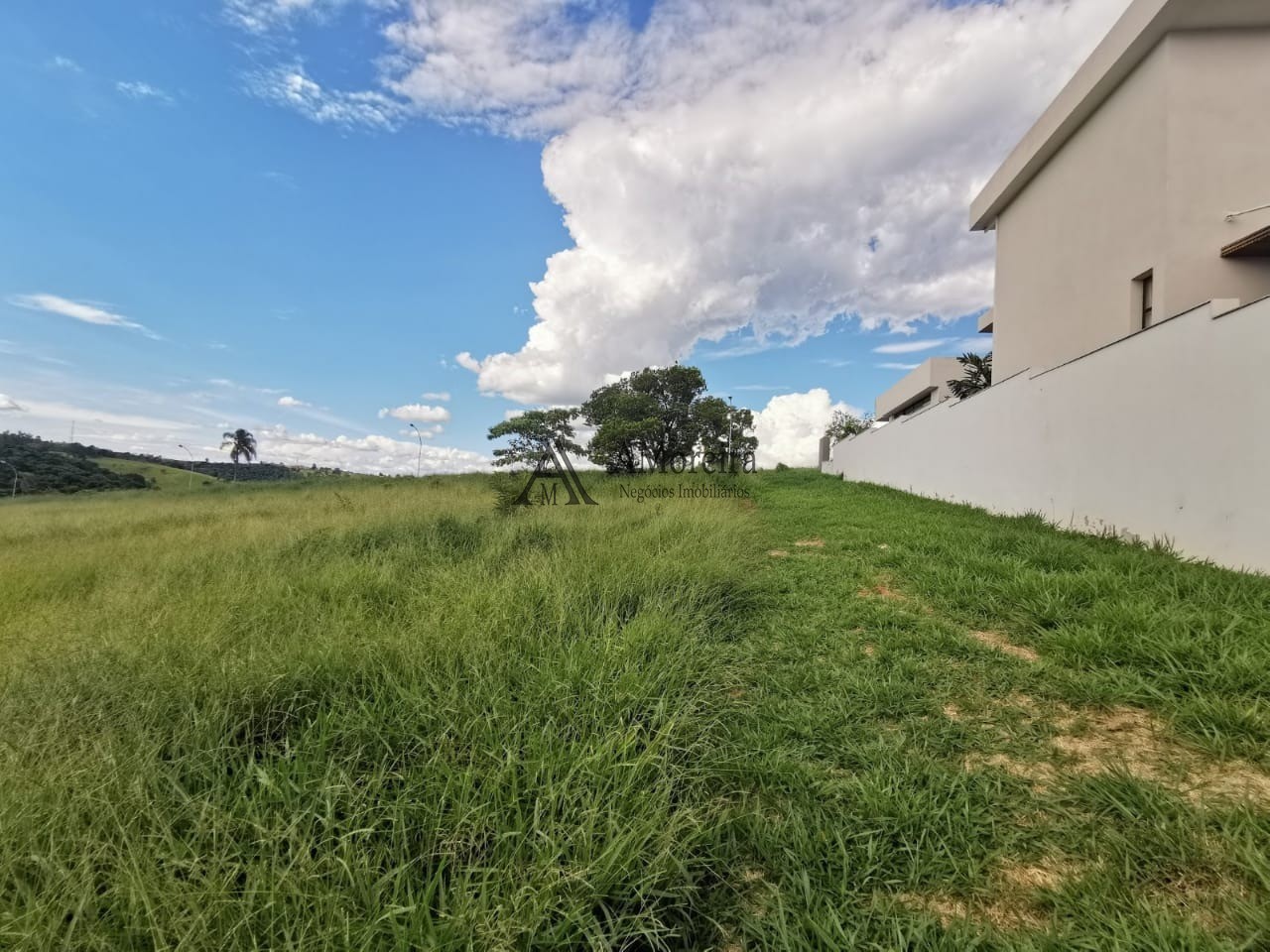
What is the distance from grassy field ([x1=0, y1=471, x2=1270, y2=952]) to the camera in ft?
3.65

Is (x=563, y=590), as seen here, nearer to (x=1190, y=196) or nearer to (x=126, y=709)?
(x=126, y=709)

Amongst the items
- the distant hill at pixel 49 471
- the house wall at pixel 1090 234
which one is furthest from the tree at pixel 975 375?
the distant hill at pixel 49 471

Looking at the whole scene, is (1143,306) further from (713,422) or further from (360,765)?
(713,422)

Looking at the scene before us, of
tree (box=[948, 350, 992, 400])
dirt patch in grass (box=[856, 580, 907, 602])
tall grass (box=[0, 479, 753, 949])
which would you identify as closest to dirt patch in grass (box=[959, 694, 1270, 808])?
tall grass (box=[0, 479, 753, 949])

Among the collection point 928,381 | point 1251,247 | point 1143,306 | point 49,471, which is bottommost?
point 49,471

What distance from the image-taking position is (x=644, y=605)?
9.71 ft

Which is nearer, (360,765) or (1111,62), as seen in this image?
(360,765)

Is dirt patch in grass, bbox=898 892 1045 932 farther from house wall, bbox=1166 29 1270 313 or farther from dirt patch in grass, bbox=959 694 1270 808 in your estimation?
house wall, bbox=1166 29 1270 313

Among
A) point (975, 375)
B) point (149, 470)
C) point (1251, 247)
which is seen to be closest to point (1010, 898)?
point (1251, 247)

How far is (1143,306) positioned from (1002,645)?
7.79m

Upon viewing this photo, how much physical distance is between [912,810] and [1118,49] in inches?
429

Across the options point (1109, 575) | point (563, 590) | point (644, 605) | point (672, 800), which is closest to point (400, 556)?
point (563, 590)

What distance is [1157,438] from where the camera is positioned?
176 inches

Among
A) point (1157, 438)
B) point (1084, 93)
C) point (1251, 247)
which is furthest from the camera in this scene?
point (1084, 93)
